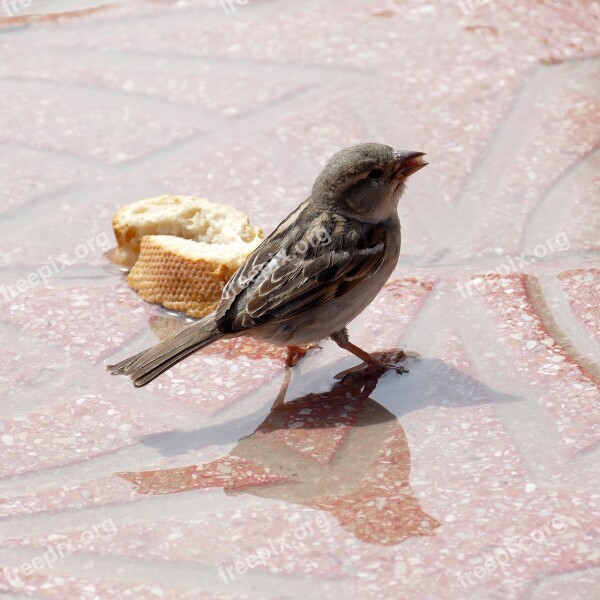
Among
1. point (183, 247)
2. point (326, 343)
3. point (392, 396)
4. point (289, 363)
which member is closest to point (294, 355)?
point (289, 363)

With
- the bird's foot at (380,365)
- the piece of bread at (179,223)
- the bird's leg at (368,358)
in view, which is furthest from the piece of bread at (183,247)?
the bird's foot at (380,365)

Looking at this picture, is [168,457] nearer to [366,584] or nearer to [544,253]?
[366,584]

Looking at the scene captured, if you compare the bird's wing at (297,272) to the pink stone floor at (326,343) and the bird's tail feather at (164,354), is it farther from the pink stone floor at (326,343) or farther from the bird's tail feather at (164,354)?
the pink stone floor at (326,343)

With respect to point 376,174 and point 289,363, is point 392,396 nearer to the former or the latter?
point 289,363

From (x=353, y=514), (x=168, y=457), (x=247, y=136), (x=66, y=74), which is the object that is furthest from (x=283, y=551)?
(x=66, y=74)

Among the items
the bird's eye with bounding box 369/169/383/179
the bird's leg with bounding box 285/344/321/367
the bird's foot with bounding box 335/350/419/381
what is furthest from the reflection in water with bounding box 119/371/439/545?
the bird's eye with bounding box 369/169/383/179

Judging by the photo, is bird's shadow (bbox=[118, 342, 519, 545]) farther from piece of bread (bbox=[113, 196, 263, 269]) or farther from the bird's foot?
piece of bread (bbox=[113, 196, 263, 269])
